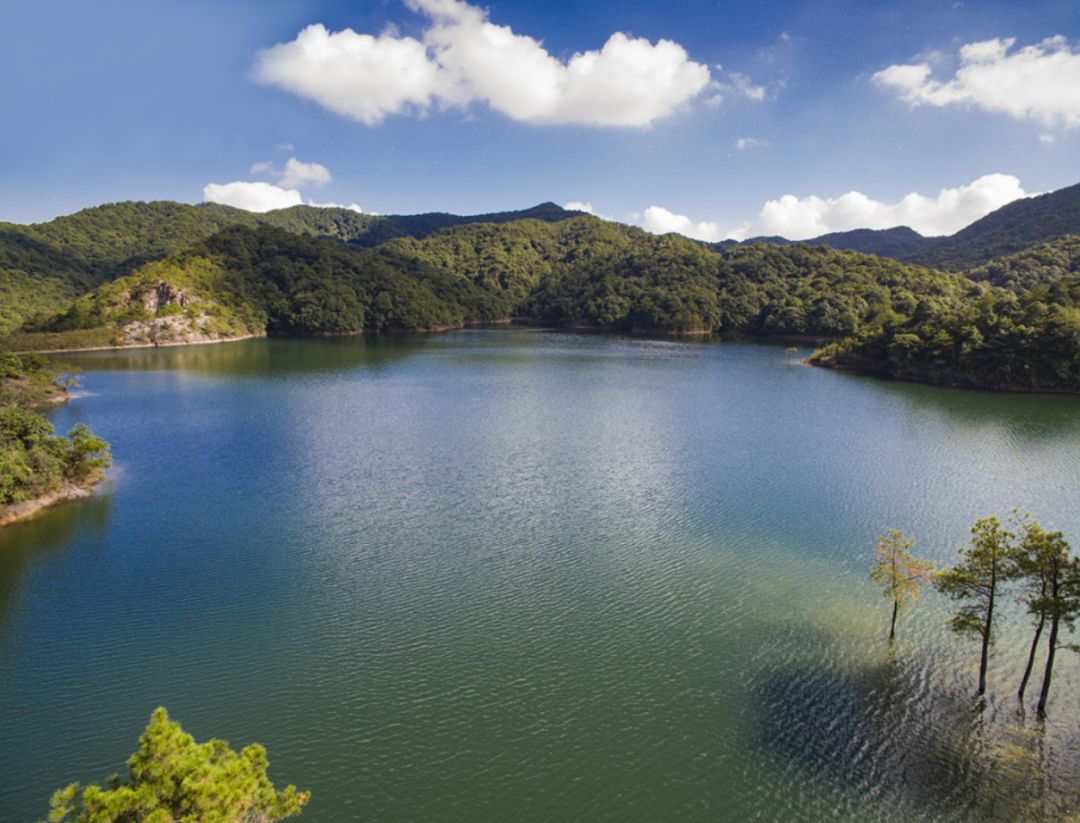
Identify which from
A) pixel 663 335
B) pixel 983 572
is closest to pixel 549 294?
pixel 663 335

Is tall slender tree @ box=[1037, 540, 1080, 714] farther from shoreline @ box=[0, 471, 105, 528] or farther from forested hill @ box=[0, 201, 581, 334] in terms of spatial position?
forested hill @ box=[0, 201, 581, 334]

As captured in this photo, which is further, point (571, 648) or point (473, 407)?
point (473, 407)

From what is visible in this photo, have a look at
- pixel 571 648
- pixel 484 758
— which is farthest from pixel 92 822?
pixel 571 648

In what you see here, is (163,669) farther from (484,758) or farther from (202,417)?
(202,417)

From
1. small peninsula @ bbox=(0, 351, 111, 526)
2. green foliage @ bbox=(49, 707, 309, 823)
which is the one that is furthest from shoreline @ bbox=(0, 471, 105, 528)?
green foliage @ bbox=(49, 707, 309, 823)

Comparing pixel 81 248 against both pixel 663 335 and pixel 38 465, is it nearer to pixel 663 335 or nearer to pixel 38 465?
pixel 663 335

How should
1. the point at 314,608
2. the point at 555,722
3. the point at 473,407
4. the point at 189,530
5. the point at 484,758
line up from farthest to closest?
the point at 473,407
the point at 189,530
the point at 314,608
the point at 555,722
the point at 484,758

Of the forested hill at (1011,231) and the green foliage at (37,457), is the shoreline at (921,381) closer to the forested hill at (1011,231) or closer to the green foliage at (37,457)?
the green foliage at (37,457)

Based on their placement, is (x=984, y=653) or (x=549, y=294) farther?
(x=549, y=294)
